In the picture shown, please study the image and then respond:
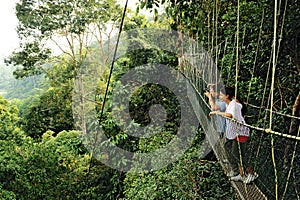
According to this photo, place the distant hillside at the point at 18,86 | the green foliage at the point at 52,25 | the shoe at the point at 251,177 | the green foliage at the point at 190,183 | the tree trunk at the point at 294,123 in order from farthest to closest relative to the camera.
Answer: the distant hillside at the point at 18,86 → the green foliage at the point at 52,25 → the green foliage at the point at 190,183 → the shoe at the point at 251,177 → the tree trunk at the point at 294,123

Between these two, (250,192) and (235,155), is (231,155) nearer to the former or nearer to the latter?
(235,155)

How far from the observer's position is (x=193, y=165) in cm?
337

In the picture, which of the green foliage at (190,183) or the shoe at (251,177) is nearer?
the shoe at (251,177)

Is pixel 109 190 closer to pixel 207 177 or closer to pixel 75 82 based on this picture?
pixel 207 177

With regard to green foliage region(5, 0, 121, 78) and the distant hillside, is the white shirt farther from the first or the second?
the distant hillside

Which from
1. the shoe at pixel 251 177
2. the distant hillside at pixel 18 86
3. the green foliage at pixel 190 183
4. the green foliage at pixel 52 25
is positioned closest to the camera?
the shoe at pixel 251 177

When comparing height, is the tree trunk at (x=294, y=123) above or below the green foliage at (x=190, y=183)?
above

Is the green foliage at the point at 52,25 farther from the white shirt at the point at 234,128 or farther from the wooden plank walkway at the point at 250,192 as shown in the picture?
the wooden plank walkway at the point at 250,192

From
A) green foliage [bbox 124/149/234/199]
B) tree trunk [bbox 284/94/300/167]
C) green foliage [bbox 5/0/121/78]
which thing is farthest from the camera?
green foliage [bbox 5/0/121/78]

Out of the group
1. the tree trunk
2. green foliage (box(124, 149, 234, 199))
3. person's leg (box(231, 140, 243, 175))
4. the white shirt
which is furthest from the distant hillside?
person's leg (box(231, 140, 243, 175))

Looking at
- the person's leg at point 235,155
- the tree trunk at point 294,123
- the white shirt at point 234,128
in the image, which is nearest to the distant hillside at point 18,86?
the tree trunk at point 294,123

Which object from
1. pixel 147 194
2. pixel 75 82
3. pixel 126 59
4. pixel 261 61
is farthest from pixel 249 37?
pixel 75 82

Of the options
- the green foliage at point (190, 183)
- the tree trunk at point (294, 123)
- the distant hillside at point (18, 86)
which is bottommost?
the distant hillside at point (18, 86)

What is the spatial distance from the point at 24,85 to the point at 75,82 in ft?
36.6
